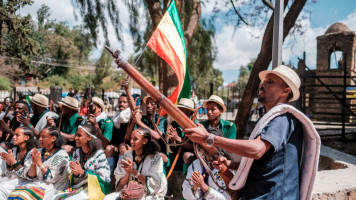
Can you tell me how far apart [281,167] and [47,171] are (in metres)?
3.36

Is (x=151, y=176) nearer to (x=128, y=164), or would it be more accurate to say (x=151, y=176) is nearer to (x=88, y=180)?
(x=128, y=164)

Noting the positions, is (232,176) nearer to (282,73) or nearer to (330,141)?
(282,73)

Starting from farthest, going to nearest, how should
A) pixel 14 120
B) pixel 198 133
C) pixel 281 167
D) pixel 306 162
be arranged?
pixel 14 120, pixel 306 162, pixel 281 167, pixel 198 133

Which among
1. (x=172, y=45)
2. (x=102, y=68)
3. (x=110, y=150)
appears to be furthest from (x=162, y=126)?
(x=102, y=68)

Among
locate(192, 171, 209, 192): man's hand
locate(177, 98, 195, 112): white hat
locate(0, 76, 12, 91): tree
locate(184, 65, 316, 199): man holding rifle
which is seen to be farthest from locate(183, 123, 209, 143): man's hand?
locate(0, 76, 12, 91): tree

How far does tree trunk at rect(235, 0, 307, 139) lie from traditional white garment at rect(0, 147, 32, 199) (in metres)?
4.35

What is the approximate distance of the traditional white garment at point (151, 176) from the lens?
143 inches

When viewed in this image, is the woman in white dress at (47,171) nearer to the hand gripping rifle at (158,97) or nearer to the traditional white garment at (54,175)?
the traditional white garment at (54,175)

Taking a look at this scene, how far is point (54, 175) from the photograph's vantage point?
13.3 ft

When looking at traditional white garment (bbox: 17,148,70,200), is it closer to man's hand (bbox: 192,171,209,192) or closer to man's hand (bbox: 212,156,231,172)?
man's hand (bbox: 192,171,209,192)

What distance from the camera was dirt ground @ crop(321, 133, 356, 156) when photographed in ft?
25.0

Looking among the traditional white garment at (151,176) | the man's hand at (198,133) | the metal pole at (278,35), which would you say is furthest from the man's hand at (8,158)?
the metal pole at (278,35)

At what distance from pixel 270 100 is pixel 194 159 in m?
2.10

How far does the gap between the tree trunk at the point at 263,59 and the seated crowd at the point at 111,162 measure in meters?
2.30
